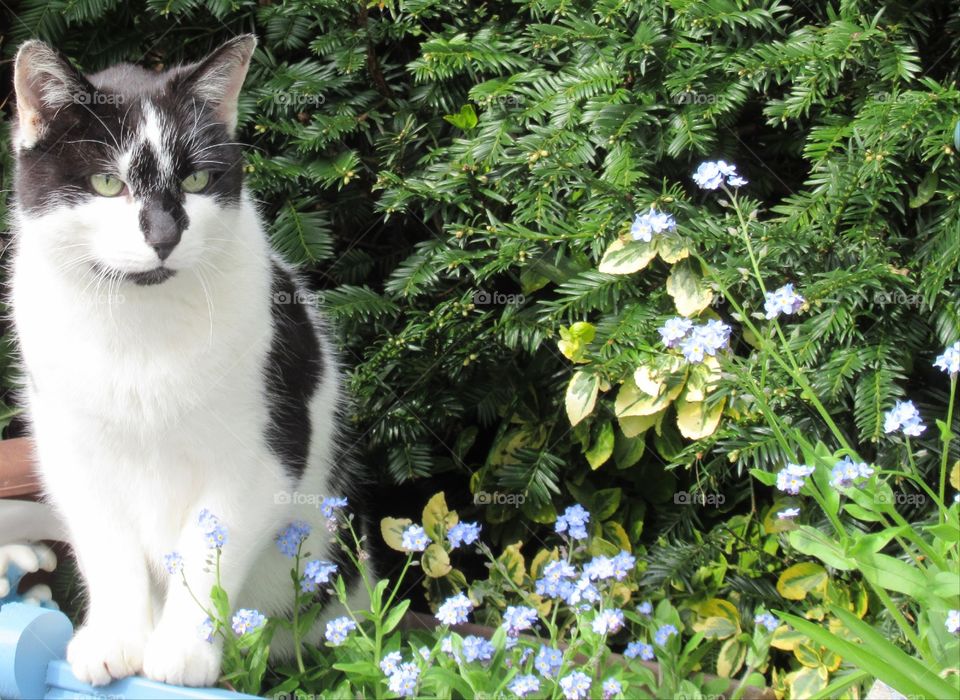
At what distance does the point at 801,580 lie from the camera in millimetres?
1673

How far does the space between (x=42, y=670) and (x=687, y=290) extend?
3.68ft

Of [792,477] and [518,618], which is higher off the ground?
[792,477]

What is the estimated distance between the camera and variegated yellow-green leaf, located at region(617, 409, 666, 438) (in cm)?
175

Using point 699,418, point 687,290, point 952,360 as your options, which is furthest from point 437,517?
point 952,360

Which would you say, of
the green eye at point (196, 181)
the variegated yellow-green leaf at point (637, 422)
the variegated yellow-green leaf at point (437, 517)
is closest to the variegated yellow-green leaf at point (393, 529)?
the variegated yellow-green leaf at point (437, 517)

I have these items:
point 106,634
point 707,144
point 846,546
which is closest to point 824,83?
point 707,144

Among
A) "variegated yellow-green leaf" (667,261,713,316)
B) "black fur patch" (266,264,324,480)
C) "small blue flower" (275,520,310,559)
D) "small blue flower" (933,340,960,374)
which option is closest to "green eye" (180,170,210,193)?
"black fur patch" (266,264,324,480)

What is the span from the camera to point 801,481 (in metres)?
1.23

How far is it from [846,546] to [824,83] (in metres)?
0.76

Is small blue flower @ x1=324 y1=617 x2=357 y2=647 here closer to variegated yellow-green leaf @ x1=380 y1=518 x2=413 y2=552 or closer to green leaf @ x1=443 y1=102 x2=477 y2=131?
variegated yellow-green leaf @ x1=380 y1=518 x2=413 y2=552

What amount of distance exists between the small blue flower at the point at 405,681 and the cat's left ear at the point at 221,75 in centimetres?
81

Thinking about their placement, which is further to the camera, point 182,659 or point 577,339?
point 577,339

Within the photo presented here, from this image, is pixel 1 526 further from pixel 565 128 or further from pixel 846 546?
pixel 846 546

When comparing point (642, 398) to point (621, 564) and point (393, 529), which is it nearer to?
point (621, 564)
